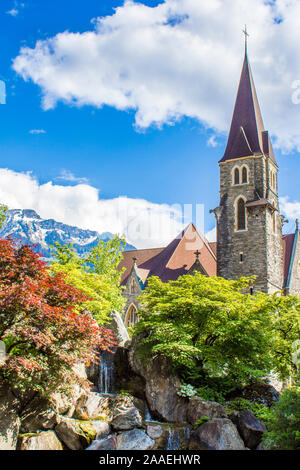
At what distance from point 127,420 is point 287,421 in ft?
19.4

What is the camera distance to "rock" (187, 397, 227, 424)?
1334 cm

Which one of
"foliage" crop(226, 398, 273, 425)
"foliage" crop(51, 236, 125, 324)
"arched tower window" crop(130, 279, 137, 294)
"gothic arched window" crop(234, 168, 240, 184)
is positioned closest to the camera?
"foliage" crop(226, 398, 273, 425)

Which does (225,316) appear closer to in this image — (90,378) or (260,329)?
(260,329)

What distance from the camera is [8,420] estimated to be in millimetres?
11734

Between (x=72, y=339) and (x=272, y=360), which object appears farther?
(x=272, y=360)

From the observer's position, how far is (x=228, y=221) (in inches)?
1206

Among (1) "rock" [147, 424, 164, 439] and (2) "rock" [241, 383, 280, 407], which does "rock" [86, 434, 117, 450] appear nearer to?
(1) "rock" [147, 424, 164, 439]

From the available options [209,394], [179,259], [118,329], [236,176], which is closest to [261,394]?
[209,394]

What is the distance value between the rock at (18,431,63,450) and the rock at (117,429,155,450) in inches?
71.6

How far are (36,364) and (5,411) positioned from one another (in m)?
1.97

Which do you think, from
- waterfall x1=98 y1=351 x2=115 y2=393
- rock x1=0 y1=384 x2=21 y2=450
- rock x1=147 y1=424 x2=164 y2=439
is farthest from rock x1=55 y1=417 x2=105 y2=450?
waterfall x1=98 y1=351 x2=115 y2=393

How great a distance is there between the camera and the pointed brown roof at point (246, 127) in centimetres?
3194

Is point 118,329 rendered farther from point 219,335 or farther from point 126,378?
point 219,335
